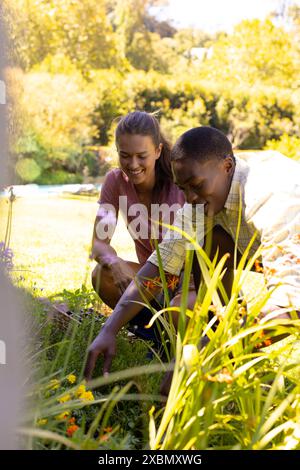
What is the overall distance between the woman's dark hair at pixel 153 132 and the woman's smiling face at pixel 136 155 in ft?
0.09

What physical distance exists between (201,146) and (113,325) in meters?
0.76

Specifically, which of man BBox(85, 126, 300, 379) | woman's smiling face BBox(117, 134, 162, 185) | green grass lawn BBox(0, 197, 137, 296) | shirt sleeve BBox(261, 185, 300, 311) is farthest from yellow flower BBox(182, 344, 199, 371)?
green grass lawn BBox(0, 197, 137, 296)

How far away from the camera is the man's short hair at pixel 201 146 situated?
8.13 feet

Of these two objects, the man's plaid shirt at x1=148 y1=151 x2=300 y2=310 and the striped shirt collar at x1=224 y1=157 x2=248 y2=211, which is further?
the striped shirt collar at x1=224 y1=157 x2=248 y2=211

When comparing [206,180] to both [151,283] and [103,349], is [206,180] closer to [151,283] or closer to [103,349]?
[151,283]

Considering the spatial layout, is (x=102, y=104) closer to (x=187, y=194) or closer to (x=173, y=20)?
(x=187, y=194)

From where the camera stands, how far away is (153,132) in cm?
320

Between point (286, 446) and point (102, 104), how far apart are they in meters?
12.8

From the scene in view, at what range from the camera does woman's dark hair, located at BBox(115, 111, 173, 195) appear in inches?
124

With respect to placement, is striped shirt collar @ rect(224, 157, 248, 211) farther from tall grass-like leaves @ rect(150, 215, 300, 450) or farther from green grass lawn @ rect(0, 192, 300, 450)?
tall grass-like leaves @ rect(150, 215, 300, 450)

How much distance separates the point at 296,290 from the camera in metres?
2.09

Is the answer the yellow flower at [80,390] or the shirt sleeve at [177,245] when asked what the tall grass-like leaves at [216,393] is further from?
the shirt sleeve at [177,245]

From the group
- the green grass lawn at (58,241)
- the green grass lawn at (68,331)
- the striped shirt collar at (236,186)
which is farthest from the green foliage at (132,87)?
the striped shirt collar at (236,186)

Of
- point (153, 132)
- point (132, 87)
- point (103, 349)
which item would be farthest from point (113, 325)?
point (132, 87)
